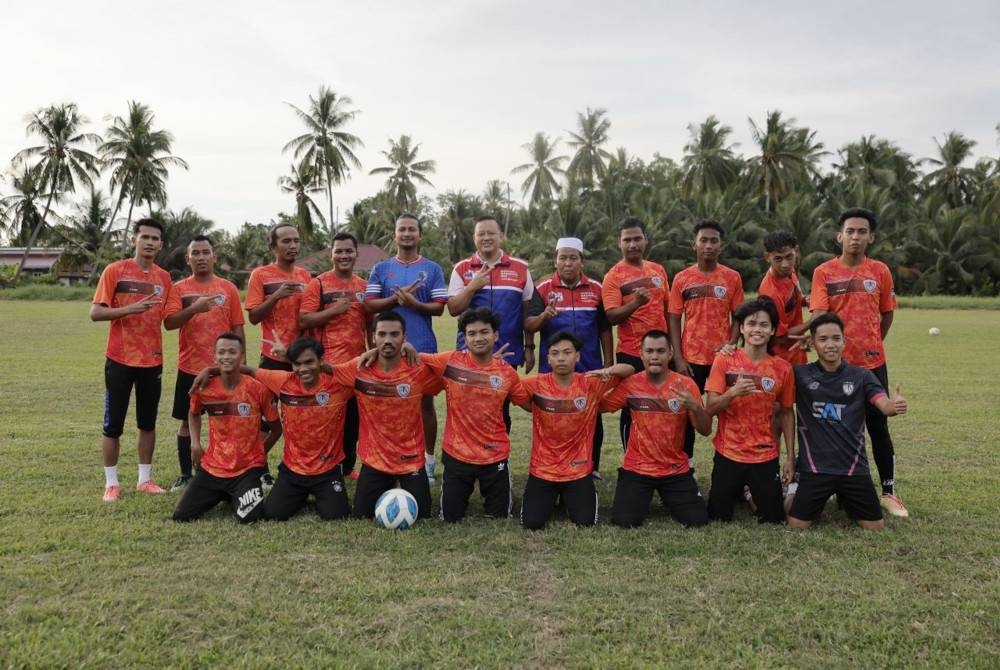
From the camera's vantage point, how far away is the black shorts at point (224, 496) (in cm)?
513

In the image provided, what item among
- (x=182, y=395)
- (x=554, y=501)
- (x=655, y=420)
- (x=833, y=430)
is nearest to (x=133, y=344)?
(x=182, y=395)

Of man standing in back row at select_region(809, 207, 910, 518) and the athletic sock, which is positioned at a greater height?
man standing in back row at select_region(809, 207, 910, 518)

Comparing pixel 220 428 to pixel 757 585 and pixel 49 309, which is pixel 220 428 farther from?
pixel 49 309

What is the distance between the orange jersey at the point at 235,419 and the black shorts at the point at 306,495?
313mm

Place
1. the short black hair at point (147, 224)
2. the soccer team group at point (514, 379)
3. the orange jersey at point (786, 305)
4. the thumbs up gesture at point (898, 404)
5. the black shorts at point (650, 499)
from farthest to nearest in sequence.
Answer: the orange jersey at point (786, 305) < the short black hair at point (147, 224) < the soccer team group at point (514, 379) < the black shorts at point (650, 499) < the thumbs up gesture at point (898, 404)

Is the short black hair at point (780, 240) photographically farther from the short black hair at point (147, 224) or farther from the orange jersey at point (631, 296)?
the short black hair at point (147, 224)

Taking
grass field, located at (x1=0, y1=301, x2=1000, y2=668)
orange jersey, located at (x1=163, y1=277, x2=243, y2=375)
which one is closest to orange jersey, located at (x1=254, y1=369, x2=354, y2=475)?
grass field, located at (x1=0, y1=301, x2=1000, y2=668)

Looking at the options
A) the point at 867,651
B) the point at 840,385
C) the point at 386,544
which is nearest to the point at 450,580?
the point at 386,544

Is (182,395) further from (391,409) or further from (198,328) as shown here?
(391,409)

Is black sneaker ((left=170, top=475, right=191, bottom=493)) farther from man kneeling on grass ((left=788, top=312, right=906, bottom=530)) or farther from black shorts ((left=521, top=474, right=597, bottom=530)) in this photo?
man kneeling on grass ((left=788, top=312, right=906, bottom=530))

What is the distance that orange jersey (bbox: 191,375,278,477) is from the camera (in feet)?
17.9

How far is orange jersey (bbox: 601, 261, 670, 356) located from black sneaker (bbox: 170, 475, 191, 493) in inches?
152

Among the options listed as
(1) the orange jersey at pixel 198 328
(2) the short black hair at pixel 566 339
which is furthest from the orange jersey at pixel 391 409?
(1) the orange jersey at pixel 198 328

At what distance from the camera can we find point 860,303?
5559mm
